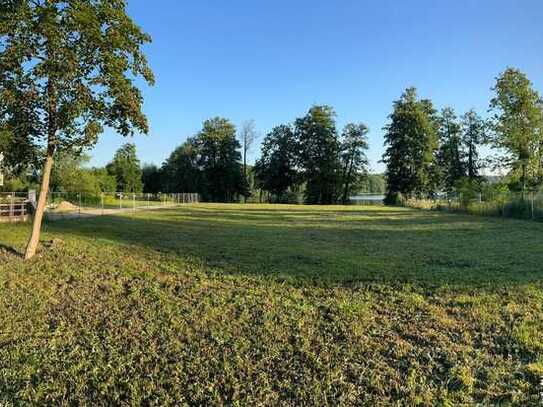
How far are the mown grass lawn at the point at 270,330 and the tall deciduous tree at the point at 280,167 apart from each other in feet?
172

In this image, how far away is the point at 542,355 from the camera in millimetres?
3385

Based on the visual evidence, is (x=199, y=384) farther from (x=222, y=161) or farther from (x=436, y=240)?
(x=222, y=161)

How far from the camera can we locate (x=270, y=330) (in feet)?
13.2

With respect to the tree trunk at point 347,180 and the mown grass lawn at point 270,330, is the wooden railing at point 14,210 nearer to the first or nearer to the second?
the mown grass lawn at point 270,330

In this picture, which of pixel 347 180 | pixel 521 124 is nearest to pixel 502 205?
pixel 521 124

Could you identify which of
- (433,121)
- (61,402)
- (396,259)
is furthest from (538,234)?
→ (433,121)

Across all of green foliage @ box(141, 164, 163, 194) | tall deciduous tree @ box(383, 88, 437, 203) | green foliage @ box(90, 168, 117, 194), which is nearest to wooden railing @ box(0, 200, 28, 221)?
green foliage @ box(90, 168, 117, 194)

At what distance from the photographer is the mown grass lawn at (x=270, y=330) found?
2.97 m

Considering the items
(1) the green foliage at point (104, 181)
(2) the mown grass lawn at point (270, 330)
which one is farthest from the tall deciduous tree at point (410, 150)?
(2) the mown grass lawn at point (270, 330)

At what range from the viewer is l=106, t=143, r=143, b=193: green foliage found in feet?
200

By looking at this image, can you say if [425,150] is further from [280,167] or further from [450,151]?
[280,167]

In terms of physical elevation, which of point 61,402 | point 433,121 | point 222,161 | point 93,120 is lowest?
point 61,402

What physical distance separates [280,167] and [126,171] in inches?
912

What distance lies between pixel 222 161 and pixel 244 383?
61.8 m
